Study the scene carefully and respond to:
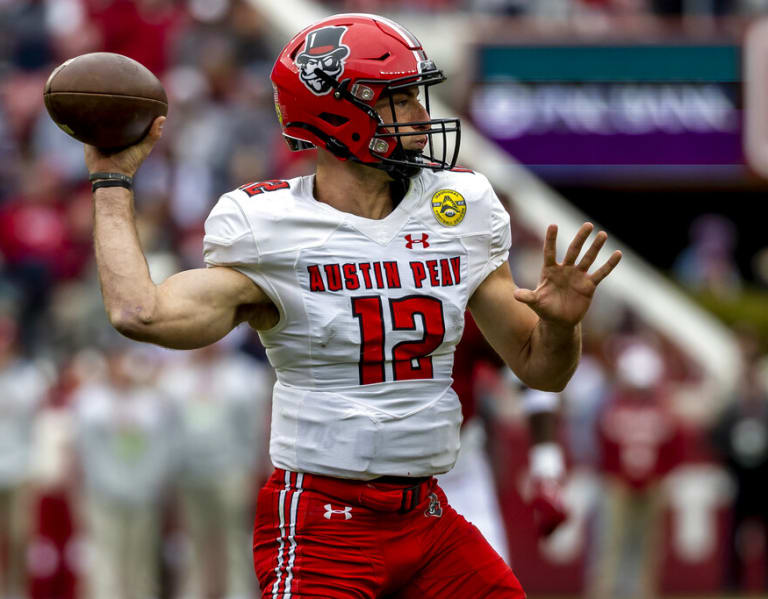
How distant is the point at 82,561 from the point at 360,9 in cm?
575

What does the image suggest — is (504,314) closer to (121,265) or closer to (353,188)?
(353,188)

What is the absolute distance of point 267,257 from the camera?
12.3ft

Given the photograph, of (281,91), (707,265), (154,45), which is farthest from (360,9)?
(281,91)

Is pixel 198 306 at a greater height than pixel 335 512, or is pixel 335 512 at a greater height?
pixel 198 306

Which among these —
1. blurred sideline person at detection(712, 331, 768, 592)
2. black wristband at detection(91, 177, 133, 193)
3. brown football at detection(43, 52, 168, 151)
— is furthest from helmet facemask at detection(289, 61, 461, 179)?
blurred sideline person at detection(712, 331, 768, 592)

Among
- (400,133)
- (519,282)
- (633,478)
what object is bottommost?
(633,478)

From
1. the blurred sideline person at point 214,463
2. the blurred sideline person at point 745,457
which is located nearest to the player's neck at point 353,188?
the blurred sideline person at point 214,463

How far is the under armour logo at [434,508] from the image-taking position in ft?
12.9

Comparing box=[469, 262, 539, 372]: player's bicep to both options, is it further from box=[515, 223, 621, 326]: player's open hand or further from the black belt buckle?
the black belt buckle

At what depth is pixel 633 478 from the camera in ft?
35.6

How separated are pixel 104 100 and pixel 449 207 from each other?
92 centimetres

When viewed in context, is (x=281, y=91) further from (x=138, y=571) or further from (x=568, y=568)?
(x=568, y=568)

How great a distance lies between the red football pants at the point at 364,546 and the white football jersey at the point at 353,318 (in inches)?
2.3

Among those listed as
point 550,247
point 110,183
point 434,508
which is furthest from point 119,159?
point 434,508
